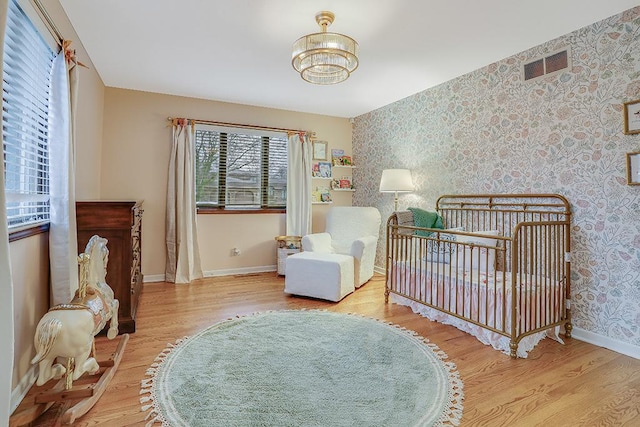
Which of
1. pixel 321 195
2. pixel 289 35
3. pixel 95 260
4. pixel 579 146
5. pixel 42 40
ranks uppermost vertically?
pixel 289 35

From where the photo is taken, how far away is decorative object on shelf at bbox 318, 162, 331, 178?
4.76 meters

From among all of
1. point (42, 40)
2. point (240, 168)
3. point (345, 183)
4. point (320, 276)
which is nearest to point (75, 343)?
point (42, 40)

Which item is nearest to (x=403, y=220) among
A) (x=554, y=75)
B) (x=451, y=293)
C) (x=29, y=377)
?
(x=451, y=293)

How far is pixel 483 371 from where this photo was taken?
1.96 m

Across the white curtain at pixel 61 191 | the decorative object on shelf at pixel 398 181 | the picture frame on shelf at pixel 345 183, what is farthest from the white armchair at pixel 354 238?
the white curtain at pixel 61 191

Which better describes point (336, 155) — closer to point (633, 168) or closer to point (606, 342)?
point (633, 168)

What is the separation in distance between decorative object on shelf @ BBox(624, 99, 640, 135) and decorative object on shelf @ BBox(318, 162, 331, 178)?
3.24 meters

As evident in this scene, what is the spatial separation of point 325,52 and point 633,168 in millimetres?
2141

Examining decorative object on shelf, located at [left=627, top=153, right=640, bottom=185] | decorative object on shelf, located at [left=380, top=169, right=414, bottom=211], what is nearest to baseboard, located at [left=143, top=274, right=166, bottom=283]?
decorative object on shelf, located at [left=380, top=169, right=414, bottom=211]

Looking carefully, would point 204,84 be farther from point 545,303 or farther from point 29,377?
point 545,303

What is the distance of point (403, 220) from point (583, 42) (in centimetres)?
193

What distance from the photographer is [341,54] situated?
2207 millimetres

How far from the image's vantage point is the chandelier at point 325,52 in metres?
2.17

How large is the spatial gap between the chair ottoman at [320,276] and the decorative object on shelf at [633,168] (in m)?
2.24
